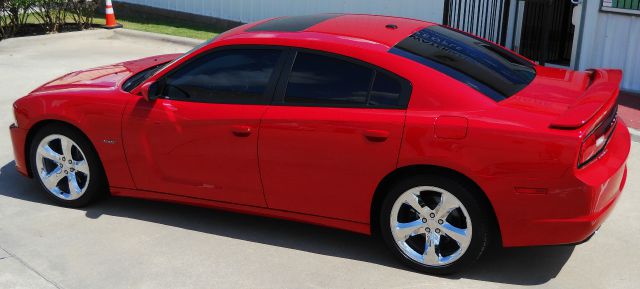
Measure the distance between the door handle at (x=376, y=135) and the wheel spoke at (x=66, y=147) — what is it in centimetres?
241

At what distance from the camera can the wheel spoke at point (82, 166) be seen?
18.4ft

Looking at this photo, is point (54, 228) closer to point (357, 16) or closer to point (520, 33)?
point (357, 16)

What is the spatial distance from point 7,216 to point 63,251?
0.92 m

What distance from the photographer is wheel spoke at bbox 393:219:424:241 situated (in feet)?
15.2

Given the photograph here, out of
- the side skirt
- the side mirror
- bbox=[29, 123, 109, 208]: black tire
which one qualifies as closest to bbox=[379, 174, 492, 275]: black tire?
the side skirt

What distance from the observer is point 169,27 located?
14484 millimetres

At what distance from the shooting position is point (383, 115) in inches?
181

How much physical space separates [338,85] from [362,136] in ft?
1.37

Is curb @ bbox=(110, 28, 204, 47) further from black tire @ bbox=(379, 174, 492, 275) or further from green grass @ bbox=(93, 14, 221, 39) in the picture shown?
black tire @ bbox=(379, 174, 492, 275)

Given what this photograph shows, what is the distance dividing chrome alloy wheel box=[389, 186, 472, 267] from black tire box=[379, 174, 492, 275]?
23mm

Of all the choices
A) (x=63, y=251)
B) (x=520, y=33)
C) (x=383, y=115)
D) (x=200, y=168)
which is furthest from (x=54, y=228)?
(x=520, y=33)

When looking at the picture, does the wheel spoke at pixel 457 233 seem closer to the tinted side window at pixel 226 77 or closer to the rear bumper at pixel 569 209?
the rear bumper at pixel 569 209

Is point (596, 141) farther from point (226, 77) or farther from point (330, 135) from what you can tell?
point (226, 77)

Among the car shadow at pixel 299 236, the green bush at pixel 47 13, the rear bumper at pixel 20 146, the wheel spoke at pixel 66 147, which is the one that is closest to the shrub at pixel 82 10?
the green bush at pixel 47 13
